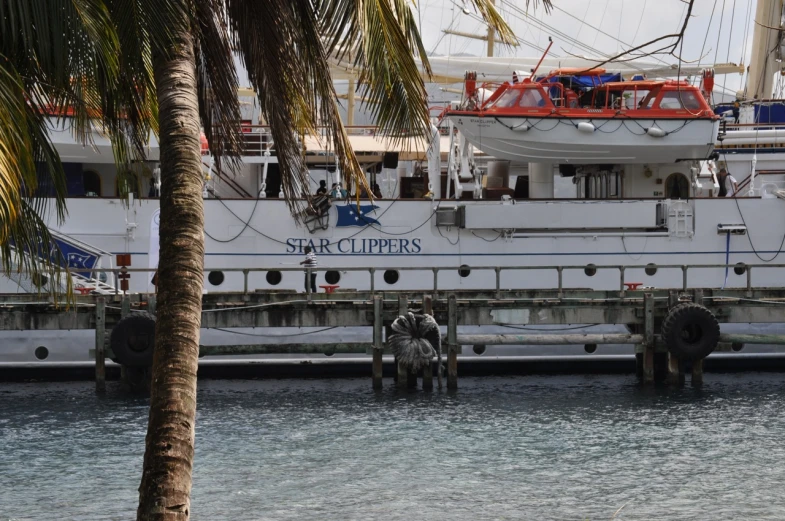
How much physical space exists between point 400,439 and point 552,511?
4.35 metres

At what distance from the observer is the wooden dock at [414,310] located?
20953 mm

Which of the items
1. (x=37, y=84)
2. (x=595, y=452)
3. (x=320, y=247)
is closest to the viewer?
(x=37, y=84)

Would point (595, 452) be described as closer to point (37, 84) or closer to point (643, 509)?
point (643, 509)

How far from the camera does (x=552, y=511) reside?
13133 mm

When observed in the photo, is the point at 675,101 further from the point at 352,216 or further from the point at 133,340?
the point at 133,340

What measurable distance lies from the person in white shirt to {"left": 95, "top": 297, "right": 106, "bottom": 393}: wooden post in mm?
16049

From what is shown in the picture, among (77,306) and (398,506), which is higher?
(77,306)

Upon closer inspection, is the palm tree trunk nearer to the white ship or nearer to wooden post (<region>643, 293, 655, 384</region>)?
wooden post (<region>643, 293, 655, 384</region>)

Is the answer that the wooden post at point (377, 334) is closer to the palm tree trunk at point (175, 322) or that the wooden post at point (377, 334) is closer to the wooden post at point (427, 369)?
the wooden post at point (427, 369)

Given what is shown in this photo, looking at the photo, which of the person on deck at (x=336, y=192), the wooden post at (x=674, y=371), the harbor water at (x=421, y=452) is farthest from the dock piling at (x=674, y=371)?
the person on deck at (x=336, y=192)

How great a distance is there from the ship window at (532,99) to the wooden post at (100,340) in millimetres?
10763

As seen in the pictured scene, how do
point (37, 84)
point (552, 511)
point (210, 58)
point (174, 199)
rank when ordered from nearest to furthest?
point (174, 199), point (37, 84), point (210, 58), point (552, 511)

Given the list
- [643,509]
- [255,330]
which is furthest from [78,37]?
[255,330]

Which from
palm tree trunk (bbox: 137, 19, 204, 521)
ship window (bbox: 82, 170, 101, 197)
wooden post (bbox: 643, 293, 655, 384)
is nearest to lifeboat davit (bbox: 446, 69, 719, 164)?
wooden post (bbox: 643, 293, 655, 384)
